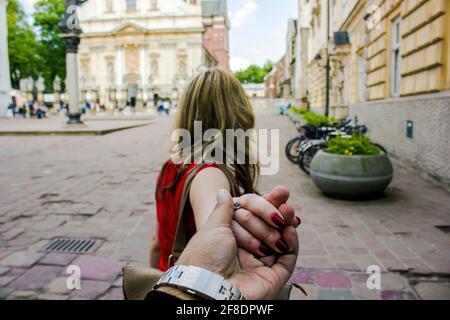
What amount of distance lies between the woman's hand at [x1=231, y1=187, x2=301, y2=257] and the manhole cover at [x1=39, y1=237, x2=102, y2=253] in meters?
3.52

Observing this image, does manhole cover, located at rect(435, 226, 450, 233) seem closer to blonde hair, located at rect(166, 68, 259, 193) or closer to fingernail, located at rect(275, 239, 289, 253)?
blonde hair, located at rect(166, 68, 259, 193)

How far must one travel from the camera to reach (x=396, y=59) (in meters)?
10.8

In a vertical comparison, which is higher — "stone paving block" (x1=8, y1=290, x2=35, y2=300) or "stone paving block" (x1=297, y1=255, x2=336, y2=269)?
"stone paving block" (x1=8, y1=290, x2=35, y2=300)

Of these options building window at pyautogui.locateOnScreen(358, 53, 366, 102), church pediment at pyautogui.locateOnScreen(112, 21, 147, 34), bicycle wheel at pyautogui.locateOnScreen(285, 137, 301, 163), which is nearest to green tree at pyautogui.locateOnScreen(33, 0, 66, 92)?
church pediment at pyautogui.locateOnScreen(112, 21, 147, 34)

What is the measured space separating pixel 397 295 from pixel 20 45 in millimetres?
55893

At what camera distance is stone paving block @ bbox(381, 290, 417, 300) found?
305 centimetres

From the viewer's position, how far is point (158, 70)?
215ft

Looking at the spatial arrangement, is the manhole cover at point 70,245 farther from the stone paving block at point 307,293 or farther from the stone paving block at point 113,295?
the stone paving block at point 307,293

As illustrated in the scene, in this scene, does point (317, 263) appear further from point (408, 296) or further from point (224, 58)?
point (224, 58)

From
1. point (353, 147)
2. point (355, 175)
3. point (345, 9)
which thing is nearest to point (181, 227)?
point (355, 175)

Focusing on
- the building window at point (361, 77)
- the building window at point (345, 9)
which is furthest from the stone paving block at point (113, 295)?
the building window at point (345, 9)

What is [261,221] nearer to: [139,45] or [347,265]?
[347,265]

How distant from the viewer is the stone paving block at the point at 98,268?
351 cm
